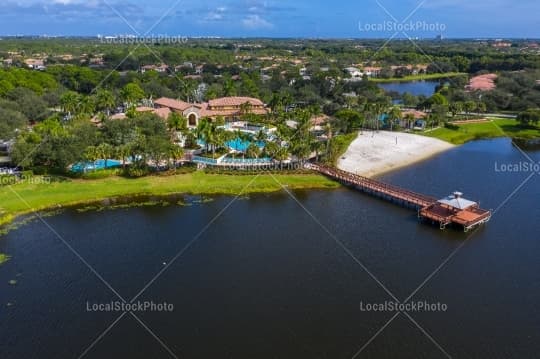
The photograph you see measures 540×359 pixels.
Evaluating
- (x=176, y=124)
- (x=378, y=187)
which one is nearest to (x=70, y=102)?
(x=176, y=124)

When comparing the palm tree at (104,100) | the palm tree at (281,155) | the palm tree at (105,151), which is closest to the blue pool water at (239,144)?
the palm tree at (281,155)

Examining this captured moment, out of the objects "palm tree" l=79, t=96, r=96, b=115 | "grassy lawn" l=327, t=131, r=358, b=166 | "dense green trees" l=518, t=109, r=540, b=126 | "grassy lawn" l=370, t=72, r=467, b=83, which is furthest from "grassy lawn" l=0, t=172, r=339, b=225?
"grassy lawn" l=370, t=72, r=467, b=83

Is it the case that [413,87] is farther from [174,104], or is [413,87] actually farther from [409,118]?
[174,104]

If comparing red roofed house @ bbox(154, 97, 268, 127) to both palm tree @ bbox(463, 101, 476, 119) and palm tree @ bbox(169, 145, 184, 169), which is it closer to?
palm tree @ bbox(169, 145, 184, 169)

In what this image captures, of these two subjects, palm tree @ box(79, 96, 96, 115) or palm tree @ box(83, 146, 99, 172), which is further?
palm tree @ box(79, 96, 96, 115)

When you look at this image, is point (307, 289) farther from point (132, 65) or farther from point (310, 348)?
point (132, 65)

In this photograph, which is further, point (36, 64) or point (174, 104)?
point (36, 64)

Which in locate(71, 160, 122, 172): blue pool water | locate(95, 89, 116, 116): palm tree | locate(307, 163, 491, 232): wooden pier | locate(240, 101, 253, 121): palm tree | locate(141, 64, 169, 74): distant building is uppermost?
locate(141, 64, 169, 74): distant building
